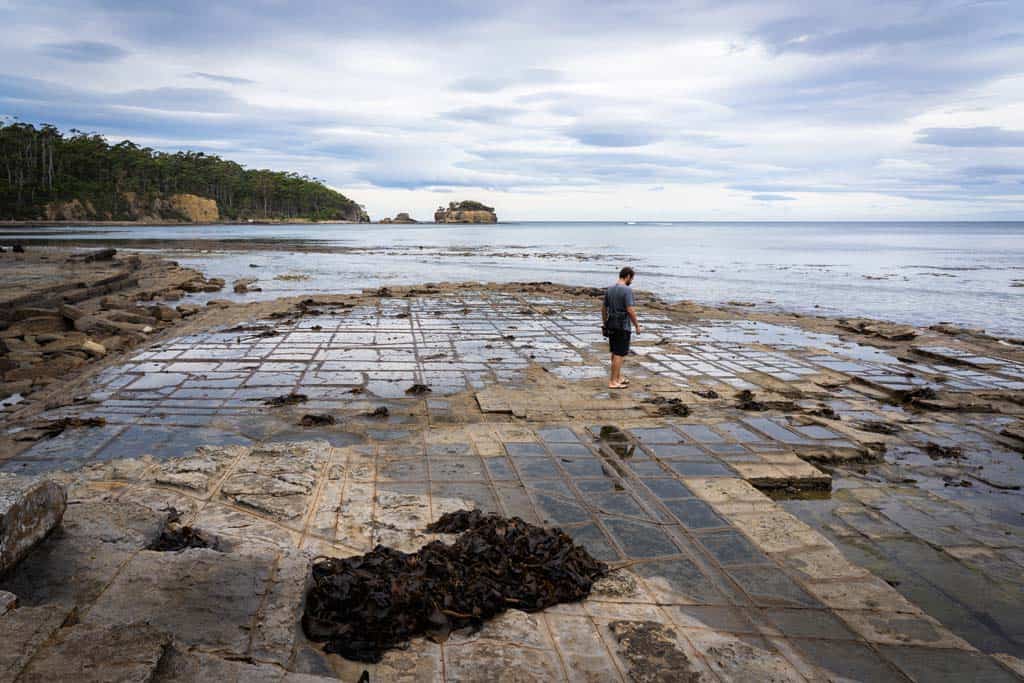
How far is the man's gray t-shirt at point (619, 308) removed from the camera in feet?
28.5

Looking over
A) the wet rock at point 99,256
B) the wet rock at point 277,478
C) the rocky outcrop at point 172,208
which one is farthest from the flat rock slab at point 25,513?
the rocky outcrop at point 172,208

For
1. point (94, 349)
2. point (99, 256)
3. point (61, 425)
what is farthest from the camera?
point (99, 256)

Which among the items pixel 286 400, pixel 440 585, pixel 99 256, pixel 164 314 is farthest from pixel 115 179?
pixel 440 585

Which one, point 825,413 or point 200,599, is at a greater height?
point 825,413

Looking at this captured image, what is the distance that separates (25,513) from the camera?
3.27m

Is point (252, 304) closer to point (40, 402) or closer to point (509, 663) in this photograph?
point (40, 402)

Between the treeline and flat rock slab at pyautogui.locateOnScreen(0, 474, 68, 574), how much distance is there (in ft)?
321

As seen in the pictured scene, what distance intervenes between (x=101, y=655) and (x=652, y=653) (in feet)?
8.07

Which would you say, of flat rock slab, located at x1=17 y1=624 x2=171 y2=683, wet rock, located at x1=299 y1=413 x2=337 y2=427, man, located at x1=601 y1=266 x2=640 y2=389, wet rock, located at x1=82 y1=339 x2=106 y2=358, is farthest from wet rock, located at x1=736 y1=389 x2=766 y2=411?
wet rock, located at x1=82 y1=339 x2=106 y2=358

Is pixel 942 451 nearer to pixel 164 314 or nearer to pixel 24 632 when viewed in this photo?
pixel 24 632

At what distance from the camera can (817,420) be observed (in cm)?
747

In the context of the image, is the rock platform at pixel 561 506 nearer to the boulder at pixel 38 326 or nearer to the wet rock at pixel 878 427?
the wet rock at pixel 878 427

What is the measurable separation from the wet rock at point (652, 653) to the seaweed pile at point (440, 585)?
0.41m

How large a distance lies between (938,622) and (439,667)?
2951 mm
